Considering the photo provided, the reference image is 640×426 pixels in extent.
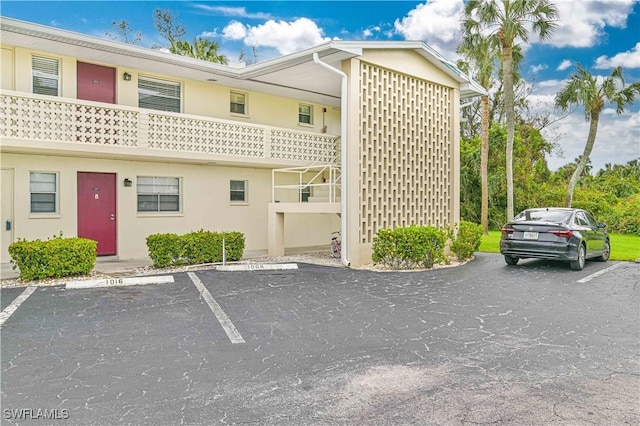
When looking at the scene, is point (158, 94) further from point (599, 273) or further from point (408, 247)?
point (599, 273)

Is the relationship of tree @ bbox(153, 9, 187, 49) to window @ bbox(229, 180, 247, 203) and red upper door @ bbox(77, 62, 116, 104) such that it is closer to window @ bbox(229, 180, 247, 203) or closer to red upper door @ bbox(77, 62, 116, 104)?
window @ bbox(229, 180, 247, 203)

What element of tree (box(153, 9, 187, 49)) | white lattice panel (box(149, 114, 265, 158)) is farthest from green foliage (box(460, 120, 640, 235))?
tree (box(153, 9, 187, 49))

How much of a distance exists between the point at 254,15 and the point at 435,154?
708 inches

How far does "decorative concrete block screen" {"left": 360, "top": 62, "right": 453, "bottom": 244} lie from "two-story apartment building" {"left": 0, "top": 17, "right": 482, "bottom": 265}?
0.14 ft

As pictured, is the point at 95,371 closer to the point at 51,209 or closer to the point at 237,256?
the point at 237,256

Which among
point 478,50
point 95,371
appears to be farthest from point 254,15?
point 95,371

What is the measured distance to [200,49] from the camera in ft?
91.0

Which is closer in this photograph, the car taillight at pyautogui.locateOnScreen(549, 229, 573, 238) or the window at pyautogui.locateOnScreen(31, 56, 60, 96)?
the car taillight at pyautogui.locateOnScreen(549, 229, 573, 238)

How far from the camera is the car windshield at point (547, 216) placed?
11812 millimetres

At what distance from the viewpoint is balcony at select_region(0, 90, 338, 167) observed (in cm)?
1108

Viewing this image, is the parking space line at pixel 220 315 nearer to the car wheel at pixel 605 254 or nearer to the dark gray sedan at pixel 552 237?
the dark gray sedan at pixel 552 237

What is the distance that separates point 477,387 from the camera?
4.37 m

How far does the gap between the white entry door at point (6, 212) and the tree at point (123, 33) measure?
17890 millimetres

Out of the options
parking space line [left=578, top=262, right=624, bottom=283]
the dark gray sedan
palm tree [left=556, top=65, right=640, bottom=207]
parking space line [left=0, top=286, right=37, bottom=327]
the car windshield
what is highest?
palm tree [left=556, top=65, right=640, bottom=207]
